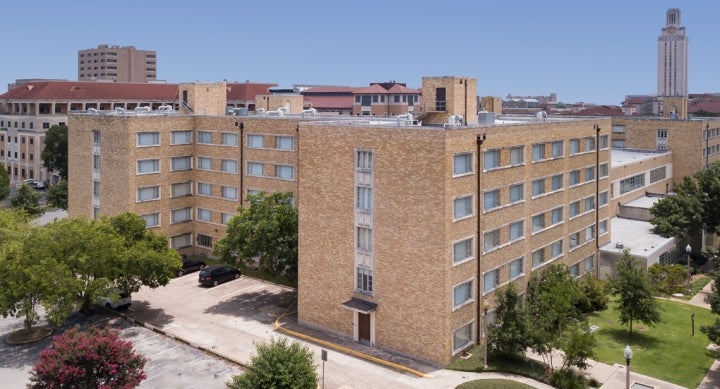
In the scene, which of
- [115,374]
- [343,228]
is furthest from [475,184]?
[115,374]

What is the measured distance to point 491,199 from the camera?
40.3 m

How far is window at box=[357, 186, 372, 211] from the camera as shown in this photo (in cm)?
3906

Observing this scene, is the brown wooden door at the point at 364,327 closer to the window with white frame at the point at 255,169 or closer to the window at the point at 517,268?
the window at the point at 517,268

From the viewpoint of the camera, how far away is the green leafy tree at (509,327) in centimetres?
3641

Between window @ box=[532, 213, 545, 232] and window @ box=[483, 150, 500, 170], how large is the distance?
671cm

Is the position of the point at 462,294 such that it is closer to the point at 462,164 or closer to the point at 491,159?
the point at 462,164

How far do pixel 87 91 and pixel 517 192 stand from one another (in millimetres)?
96920

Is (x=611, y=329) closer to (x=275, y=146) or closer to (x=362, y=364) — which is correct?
(x=362, y=364)

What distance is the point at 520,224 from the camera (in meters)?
43.6

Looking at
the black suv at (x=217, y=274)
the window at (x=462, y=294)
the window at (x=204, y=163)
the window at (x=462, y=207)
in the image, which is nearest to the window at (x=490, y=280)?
the window at (x=462, y=294)

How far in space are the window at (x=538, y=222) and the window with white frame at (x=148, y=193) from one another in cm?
3369

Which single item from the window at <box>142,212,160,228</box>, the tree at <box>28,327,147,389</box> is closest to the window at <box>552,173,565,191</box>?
the tree at <box>28,327,147,389</box>

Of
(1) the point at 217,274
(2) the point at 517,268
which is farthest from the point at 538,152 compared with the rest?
(1) the point at 217,274

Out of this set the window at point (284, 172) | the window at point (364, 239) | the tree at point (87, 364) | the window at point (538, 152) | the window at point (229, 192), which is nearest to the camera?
the tree at point (87, 364)
